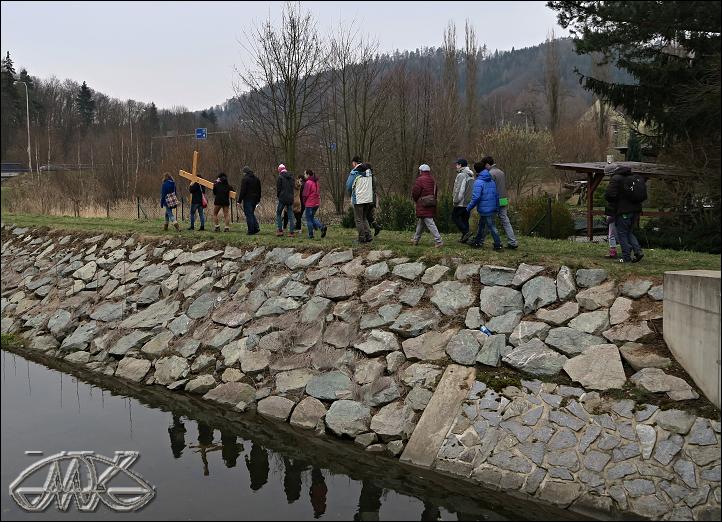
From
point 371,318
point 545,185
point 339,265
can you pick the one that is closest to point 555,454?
point 371,318

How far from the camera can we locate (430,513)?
6.64 meters

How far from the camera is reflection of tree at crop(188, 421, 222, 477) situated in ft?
25.8

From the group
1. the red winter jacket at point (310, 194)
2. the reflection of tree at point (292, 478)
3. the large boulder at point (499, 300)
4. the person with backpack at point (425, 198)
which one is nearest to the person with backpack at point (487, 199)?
the person with backpack at point (425, 198)

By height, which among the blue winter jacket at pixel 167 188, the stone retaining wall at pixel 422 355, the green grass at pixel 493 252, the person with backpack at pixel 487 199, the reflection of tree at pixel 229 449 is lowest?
the reflection of tree at pixel 229 449

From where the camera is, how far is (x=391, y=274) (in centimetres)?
1087

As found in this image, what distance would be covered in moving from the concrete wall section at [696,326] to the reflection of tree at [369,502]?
3.77m

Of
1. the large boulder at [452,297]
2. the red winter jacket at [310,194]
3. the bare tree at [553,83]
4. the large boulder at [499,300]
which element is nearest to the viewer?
the large boulder at [499,300]

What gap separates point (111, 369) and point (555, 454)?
26.4 ft

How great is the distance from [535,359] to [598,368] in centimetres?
79

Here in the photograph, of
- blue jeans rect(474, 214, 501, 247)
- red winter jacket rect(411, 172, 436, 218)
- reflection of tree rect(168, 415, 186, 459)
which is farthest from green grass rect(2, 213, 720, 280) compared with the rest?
reflection of tree rect(168, 415, 186, 459)

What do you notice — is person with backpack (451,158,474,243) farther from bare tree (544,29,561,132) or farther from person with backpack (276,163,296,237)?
bare tree (544,29,561,132)

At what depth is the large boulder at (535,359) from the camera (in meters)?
8.13

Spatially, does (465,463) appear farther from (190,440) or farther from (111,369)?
Result: (111,369)

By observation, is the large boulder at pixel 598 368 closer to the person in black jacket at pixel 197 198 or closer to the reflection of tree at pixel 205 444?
the reflection of tree at pixel 205 444
